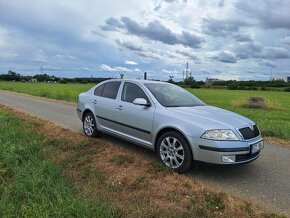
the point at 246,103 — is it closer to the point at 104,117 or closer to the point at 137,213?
the point at 104,117

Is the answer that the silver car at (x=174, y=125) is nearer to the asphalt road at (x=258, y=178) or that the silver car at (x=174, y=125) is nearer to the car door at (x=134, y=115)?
the car door at (x=134, y=115)

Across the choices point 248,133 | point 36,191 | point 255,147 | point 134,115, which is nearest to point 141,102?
point 134,115

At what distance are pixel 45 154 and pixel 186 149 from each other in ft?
9.13

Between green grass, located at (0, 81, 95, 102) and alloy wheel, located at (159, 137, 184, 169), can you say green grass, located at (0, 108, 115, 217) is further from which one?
green grass, located at (0, 81, 95, 102)

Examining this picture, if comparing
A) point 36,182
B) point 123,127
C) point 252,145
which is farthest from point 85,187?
point 252,145

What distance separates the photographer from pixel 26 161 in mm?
5742

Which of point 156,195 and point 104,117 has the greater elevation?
point 104,117

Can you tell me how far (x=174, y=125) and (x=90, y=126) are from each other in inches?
126

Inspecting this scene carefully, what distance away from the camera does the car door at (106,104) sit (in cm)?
709

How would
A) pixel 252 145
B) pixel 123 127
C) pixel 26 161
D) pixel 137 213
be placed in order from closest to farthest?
pixel 137 213, pixel 252 145, pixel 26 161, pixel 123 127

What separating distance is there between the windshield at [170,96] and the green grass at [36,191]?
233cm

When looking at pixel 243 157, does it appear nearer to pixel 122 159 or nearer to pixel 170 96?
pixel 170 96

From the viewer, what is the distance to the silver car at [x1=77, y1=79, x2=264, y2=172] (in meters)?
5.07

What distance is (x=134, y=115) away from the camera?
634 centimetres
